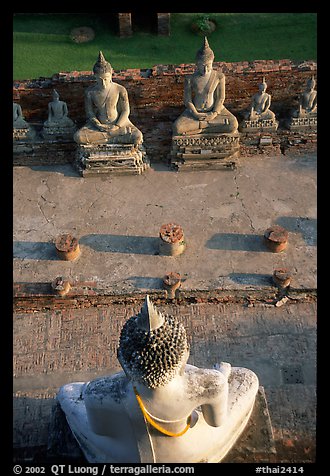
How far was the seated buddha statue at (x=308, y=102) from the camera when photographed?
10.5m

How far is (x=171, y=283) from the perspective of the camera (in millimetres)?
9125

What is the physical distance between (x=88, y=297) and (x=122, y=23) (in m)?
7.51

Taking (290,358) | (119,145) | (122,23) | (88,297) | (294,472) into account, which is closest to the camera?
(294,472)

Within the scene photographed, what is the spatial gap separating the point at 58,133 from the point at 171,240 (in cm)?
304

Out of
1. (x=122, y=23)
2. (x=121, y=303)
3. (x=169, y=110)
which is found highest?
(x=122, y=23)

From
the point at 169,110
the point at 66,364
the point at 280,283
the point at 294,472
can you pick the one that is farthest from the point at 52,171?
the point at 294,472

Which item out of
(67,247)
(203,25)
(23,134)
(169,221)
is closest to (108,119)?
(23,134)

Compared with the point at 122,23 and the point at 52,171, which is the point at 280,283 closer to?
the point at 52,171

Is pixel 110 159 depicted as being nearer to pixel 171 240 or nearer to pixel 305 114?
pixel 171 240

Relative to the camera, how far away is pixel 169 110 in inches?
435

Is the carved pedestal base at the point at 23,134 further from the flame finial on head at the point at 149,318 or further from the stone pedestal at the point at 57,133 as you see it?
the flame finial on head at the point at 149,318

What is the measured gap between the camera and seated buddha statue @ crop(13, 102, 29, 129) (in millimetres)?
10570

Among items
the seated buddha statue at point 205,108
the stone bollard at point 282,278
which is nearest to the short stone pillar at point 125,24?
the seated buddha statue at point 205,108

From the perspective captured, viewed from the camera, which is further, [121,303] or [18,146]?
[18,146]
